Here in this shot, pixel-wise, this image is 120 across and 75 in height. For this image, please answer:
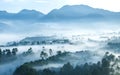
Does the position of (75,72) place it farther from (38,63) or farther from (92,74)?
(38,63)

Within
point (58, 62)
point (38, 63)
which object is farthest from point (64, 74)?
point (58, 62)

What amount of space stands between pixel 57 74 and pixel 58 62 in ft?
178

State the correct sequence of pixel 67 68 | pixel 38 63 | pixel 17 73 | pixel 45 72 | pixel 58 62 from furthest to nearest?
1. pixel 58 62
2. pixel 38 63
3. pixel 67 68
4. pixel 45 72
5. pixel 17 73

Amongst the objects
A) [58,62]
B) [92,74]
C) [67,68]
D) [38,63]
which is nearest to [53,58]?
[58,62]

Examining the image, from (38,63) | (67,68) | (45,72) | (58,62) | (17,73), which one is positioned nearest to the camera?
(17,73)

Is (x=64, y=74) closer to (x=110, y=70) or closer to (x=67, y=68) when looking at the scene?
(x=67, y=68)

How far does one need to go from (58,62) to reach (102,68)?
61.0 m

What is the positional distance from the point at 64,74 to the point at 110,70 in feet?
50.1

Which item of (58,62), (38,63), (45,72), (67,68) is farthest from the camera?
(58,62)

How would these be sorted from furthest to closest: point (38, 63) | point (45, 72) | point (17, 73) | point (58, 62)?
point (58, 62) → point (38, 63) → point (45, 72) → point (17, 73)

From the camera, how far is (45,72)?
124m

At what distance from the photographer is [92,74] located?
117 m

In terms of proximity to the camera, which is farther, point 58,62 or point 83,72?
point 58,62

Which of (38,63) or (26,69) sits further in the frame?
(38,63)
